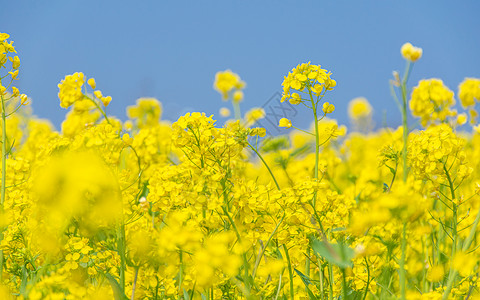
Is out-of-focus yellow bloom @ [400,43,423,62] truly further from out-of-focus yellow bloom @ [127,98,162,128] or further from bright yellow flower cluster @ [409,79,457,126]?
out-of-focus yellow bloom @ [127,98,162,128]

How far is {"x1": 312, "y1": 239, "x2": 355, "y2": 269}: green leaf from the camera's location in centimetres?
140

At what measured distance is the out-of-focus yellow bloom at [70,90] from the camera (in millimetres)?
2752

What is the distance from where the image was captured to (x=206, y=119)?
1.79m

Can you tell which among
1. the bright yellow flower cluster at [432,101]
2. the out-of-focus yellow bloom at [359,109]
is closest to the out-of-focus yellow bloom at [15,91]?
the bright yellow flower cluster at [432,101]

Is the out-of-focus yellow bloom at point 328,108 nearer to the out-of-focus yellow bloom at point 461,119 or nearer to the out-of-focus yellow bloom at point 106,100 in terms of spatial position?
the out-of-focus yellow bloom at point 106,100

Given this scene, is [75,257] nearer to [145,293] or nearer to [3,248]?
[145,293]

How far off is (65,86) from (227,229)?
151 cm

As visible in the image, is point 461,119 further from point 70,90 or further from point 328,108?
point 70,90

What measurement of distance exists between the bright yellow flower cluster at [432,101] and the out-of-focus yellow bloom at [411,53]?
68.2 inches

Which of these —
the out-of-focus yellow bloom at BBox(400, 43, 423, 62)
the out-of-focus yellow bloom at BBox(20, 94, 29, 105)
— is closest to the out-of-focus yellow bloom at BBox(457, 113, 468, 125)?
the out-of-focus yellow bloom at BBox(400, 43, 423, 62)

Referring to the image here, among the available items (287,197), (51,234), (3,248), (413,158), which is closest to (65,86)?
(3,248)

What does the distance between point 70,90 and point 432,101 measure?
2.21 meters

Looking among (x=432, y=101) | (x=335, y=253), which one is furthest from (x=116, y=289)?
(x=432, y=101)

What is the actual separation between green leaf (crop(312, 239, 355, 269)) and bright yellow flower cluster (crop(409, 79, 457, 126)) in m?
2.07
